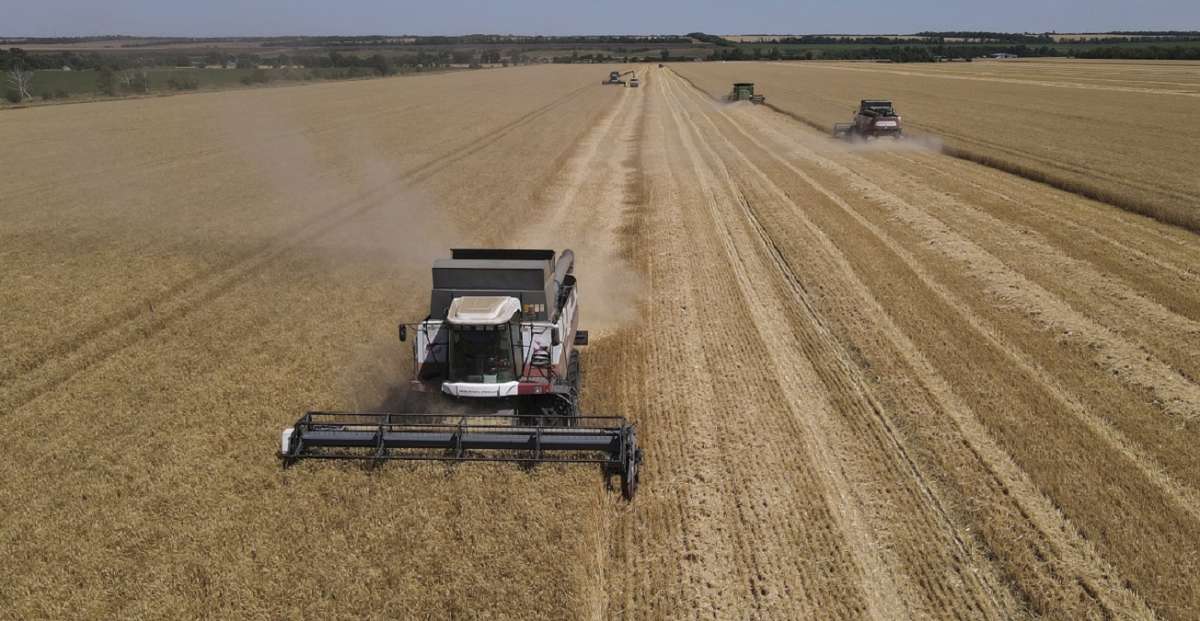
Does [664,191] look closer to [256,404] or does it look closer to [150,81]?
A: [256,404]

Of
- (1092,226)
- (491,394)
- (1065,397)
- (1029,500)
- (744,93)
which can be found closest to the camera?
(1029,500)

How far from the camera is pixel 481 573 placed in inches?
291

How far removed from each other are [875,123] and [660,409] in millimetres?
28620

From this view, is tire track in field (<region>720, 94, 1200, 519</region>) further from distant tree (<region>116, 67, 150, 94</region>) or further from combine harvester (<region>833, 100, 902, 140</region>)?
distant tree (<region>116, 67, 150, 94</region>)

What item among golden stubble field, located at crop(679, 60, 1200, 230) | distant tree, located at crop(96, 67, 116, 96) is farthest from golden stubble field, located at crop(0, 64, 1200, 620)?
distant tree, located at crop(96, 67, 116, 96)

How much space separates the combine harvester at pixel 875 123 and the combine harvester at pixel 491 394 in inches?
1142

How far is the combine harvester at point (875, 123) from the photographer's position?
115ft

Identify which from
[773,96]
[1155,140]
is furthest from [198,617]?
[773,96]

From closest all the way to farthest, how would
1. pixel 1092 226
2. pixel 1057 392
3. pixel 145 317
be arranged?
1. pixel 1057 392
2. pixel 145 317
3. pixel 1092 226

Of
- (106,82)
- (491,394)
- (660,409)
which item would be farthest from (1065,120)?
(106,82)

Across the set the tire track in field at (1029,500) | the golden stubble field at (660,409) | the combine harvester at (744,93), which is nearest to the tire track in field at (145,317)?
the golden stubble field at (660,409)

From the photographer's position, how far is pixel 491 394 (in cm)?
933

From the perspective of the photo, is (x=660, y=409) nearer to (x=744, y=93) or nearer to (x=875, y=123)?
(x=875, y=123)

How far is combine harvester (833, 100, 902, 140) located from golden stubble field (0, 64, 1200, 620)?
1098 cm
